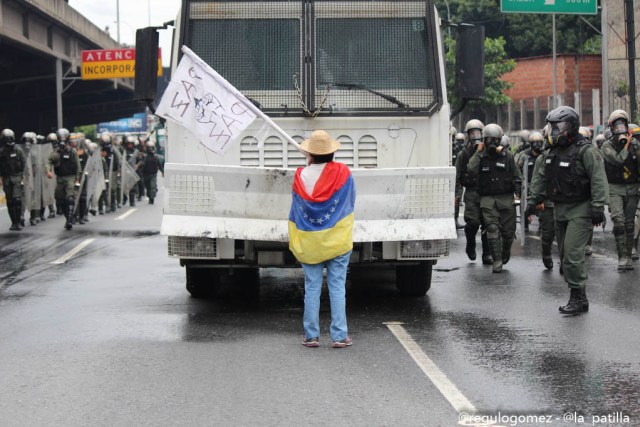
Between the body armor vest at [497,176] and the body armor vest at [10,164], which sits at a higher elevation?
the body armor vest at [10,164]

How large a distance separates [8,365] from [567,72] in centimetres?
4903

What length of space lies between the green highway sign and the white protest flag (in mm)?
21617

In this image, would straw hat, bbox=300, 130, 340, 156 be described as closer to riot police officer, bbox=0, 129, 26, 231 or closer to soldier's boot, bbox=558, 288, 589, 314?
soldier's boot, bbox=558, 288, 589, 314

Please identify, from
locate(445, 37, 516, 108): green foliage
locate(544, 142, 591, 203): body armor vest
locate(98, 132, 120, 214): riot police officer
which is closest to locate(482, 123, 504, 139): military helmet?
locate(544, 142, 591, 203): body armor vest

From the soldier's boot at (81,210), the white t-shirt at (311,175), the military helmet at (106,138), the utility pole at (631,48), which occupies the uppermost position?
the utility pole at (631,48)

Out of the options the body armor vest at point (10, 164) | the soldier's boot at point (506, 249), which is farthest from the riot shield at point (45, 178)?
the soldier's boot at point (506, 249)

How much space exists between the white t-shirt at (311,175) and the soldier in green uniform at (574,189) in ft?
8.80

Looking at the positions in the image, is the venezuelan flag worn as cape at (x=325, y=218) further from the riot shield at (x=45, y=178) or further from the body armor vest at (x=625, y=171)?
the riot shield at (x=45, y=178)

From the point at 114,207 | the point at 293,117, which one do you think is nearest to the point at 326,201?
the point at 293,117

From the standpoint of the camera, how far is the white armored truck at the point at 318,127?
9805 millimetres

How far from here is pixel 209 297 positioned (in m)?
11.4

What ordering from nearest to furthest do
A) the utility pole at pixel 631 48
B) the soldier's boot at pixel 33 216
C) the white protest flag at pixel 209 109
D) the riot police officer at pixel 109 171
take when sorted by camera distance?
the white protest flag at pixel 209 109 → the soldier's boot at pixel 33 216 → the riot police officer at pixel 109 171 → the utility pole at pixel 631 48

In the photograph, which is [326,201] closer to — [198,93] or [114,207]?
[198,93]

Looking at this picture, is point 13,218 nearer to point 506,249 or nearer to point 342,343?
point 506,249
